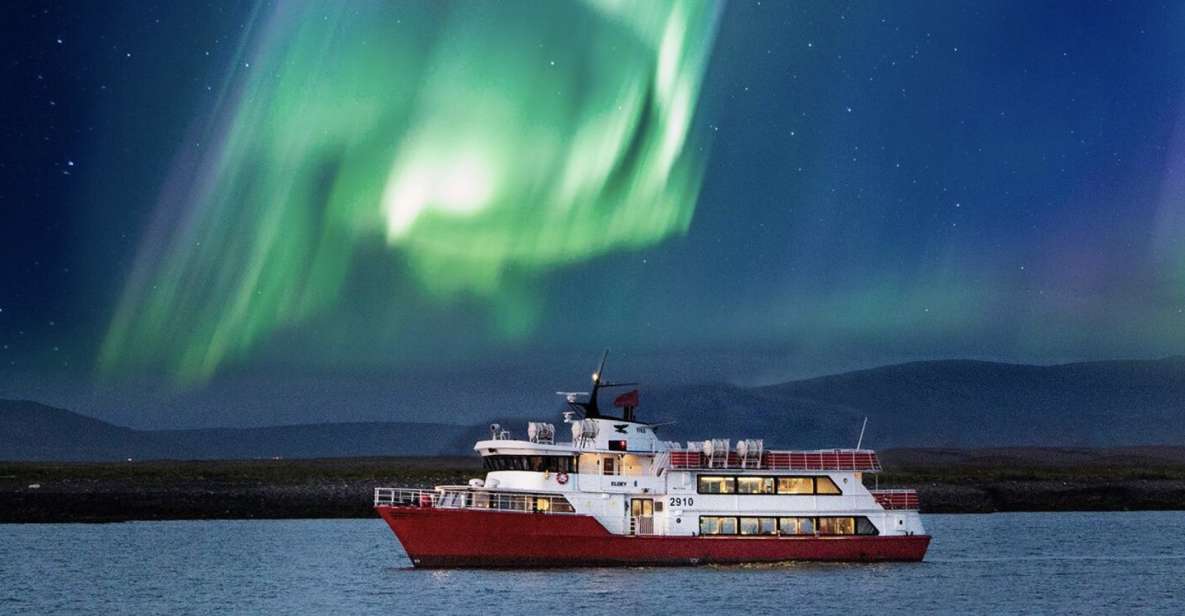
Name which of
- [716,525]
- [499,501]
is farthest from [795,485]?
[499,501]

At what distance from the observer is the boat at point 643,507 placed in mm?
66312

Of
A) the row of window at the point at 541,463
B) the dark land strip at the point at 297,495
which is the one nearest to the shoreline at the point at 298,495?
the dark land strip at the point at 297,495

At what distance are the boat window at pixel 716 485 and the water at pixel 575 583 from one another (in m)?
3.72

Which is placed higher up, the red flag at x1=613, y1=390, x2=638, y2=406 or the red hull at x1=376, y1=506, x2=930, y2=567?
the red flag at x1=613, y1=390, x2=638, y2=406

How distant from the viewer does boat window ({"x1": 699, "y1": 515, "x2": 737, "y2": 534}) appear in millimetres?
69500

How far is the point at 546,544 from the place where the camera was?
66.1 meters

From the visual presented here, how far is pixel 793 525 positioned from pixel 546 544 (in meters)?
12.1

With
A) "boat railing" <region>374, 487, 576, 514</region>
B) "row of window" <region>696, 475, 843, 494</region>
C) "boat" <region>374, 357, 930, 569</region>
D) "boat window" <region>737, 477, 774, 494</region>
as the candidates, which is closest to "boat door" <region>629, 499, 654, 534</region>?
"boat" <region>374, 357, 930, 569</region>

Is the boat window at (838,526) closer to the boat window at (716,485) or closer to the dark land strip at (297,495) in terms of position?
the boat window at (716,485)

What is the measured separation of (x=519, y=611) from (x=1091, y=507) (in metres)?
107

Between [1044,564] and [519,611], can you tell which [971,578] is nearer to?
[1044,564]

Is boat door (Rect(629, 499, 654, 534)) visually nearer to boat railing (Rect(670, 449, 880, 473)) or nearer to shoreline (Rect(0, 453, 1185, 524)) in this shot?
boat railing (Rect(670, 449, 880, 473))

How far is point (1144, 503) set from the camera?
152000 millimetres

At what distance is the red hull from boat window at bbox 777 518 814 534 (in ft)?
1.88
